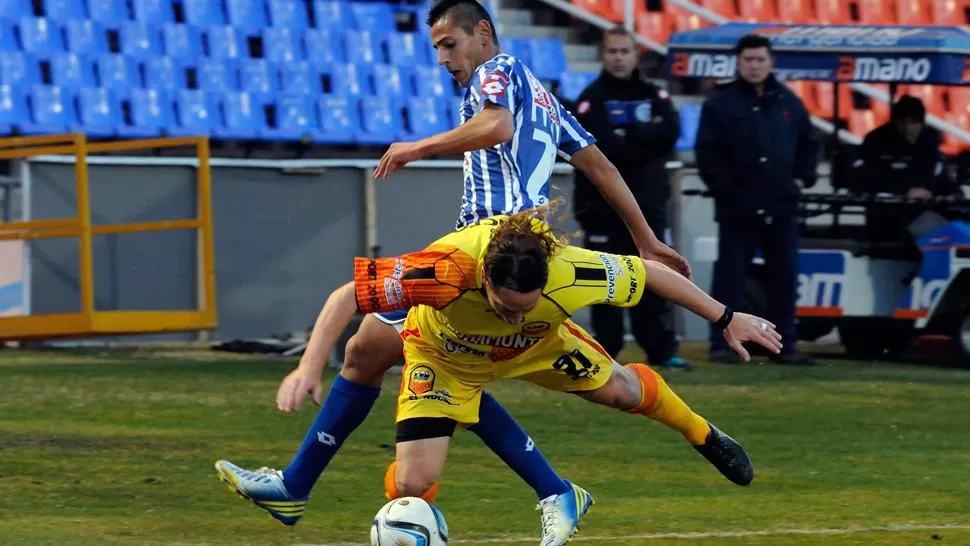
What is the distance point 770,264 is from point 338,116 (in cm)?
739

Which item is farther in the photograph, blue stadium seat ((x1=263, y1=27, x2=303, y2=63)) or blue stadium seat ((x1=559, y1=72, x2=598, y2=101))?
blue stadium seat ((x1=559, y1=72, x2=598, y2=101))

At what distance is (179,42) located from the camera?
1961 centimetres

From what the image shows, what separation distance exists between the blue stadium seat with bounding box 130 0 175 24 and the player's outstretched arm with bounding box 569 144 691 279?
13806 mm

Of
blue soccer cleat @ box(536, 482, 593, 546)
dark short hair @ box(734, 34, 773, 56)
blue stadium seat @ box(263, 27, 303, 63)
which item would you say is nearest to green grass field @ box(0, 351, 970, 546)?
blue soccer cleat @ box(536, 482, 593, 546)

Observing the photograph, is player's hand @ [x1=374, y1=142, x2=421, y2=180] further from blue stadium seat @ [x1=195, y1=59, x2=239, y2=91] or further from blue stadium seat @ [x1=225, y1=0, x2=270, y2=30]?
blue stadium seat @ [x1=225, y1=0, x2=270, y2=30]

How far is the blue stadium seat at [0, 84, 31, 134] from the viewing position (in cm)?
1747

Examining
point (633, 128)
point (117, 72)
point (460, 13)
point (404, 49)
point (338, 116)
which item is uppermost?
point (460, 13)

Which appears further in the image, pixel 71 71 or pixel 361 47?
pixel 361 47

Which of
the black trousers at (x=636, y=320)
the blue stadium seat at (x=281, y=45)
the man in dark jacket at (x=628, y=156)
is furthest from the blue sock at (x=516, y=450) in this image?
the blue stadium seat at (x=281, y=45)

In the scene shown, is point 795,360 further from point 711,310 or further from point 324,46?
point 324,46

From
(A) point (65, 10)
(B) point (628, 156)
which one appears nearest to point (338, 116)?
(A) point (65, 10)

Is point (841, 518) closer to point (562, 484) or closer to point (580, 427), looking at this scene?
point (562, 484)

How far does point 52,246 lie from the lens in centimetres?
1491

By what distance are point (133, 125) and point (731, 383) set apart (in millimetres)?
8486
